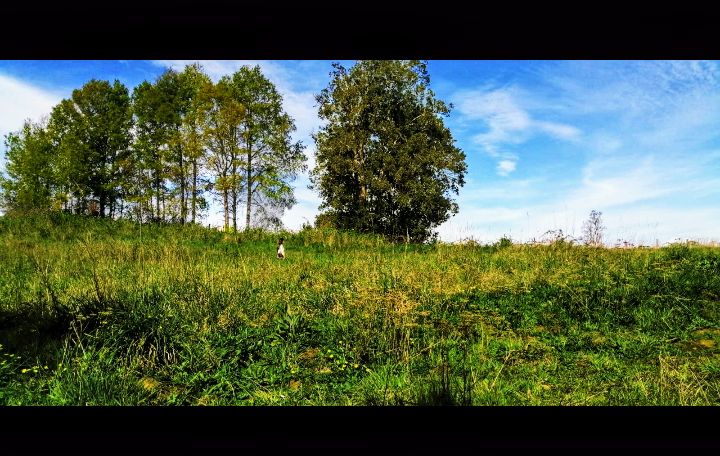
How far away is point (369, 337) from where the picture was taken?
4145 millimetres

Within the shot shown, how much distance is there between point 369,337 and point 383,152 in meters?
17.2

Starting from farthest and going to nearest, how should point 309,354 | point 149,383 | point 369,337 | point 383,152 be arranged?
point 383,152 < point 369,337 < point 309,354 < point 149,383

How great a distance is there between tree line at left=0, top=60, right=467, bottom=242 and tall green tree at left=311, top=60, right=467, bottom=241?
0.18 ft

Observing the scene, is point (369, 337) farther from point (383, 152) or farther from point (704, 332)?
point (383, 152)

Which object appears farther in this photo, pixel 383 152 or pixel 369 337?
pixel 383 152

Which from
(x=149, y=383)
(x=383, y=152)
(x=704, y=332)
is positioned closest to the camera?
(x=149, y=383)

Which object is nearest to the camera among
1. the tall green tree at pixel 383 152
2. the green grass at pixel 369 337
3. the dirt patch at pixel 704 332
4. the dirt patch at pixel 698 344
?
the green grass at pixel 369 337

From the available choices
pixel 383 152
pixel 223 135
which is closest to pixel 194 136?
pixel 223 135

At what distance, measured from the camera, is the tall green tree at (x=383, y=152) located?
2022cm

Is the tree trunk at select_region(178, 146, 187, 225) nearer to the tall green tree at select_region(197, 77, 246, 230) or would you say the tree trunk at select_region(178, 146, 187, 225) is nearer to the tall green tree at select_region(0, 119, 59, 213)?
the tall green tree at select_region(197, 77, 246, 230)

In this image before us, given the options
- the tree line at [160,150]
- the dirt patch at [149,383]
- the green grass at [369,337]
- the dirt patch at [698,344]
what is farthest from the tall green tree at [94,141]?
the dirt patch at [698,344]

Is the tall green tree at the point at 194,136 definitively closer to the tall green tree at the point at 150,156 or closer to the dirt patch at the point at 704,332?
the tall green tree at the point at 150,156

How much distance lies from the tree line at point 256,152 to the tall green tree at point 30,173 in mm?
142
